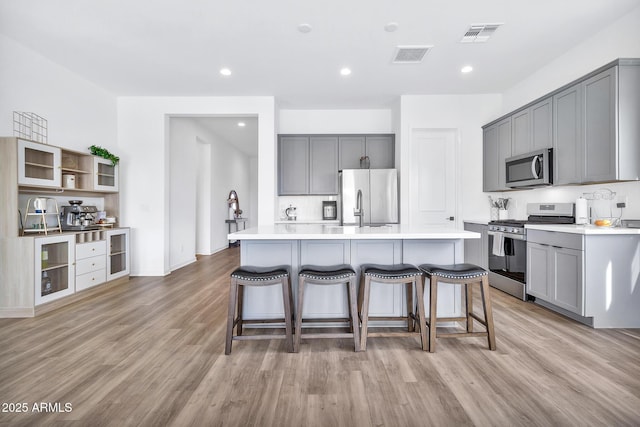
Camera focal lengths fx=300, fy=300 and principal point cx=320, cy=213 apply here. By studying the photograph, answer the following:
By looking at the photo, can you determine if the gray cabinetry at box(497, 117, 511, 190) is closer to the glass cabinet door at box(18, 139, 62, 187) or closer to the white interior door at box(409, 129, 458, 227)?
the white interior door at box(409, 129, 458, 227)

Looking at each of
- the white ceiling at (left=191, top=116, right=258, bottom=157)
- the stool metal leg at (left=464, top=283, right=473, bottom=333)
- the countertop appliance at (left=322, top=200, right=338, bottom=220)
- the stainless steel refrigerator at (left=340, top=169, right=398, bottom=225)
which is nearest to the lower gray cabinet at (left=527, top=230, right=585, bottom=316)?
the stool metal leg at (left=464, top=283, right=473, bottom=333)

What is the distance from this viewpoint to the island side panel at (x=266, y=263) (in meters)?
2.60

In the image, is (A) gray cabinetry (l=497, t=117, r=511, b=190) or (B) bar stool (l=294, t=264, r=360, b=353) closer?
(B) bar stool (l=294, t=264, r=360, b=353)

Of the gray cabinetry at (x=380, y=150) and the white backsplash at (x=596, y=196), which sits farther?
the gray cabinetry at (x=380, y=150)

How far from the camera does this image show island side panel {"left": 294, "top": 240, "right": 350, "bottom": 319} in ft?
8.55

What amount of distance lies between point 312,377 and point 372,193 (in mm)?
3294

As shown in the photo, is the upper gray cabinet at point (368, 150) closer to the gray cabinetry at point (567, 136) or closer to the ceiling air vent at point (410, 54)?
the ceiling air vent at point (410, 54)

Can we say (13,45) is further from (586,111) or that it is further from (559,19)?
(586,111)

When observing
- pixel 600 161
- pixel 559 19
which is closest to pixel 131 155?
pixel 559 19

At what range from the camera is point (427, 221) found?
4852 millimetres

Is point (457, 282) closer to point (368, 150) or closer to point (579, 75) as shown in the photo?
point (579, 75)

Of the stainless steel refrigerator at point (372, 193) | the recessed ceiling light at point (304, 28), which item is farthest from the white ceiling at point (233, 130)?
the recessed ceiling light at point (304, 28)

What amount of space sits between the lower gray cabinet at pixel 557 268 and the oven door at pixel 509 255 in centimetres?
12

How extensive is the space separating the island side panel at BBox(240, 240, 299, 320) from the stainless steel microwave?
3048mm
